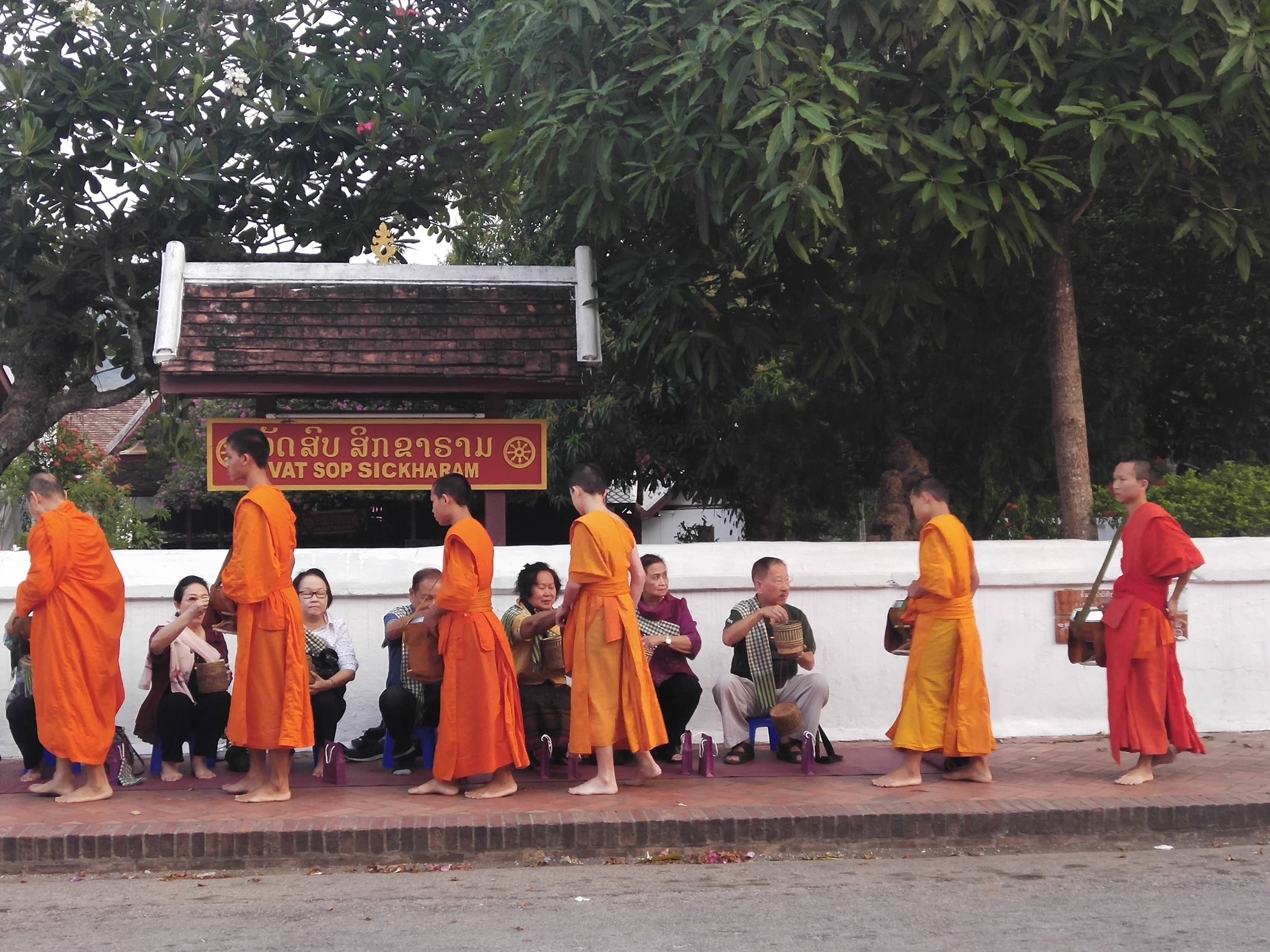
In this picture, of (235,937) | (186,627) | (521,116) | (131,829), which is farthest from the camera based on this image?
(521,116)

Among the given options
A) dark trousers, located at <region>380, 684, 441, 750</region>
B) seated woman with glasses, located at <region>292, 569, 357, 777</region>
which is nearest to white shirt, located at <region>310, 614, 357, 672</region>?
seated woman with glasses, located at <region>292, 569, 357, 777</region>

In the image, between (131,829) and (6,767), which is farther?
(6,767)

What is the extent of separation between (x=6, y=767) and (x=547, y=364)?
397 centimetres

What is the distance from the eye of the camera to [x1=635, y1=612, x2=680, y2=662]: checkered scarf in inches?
296

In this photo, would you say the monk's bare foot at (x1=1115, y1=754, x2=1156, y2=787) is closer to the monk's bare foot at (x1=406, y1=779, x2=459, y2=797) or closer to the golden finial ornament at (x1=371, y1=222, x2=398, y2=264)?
the monk's bare foot at (x1=406, y1=779, x2=459, y2=797)

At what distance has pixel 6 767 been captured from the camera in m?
7.79

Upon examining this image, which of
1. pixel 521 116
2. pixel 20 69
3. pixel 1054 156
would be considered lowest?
pixel 1054 156

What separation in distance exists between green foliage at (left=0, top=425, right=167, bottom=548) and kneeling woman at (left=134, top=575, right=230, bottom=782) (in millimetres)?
11480

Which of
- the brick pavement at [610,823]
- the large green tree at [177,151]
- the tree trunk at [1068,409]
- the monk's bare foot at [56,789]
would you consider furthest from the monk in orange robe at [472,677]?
the large green tree at [177,151]

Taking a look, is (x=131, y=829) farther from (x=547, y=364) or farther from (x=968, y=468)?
(x=968, y=468)

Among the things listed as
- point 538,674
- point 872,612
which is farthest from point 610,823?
point 872,612

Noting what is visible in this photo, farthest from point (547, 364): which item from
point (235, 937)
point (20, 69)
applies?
point (20, 69)

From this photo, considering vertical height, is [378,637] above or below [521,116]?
below

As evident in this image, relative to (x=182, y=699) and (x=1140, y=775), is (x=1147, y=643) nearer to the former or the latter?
(x=1140, y=775)
